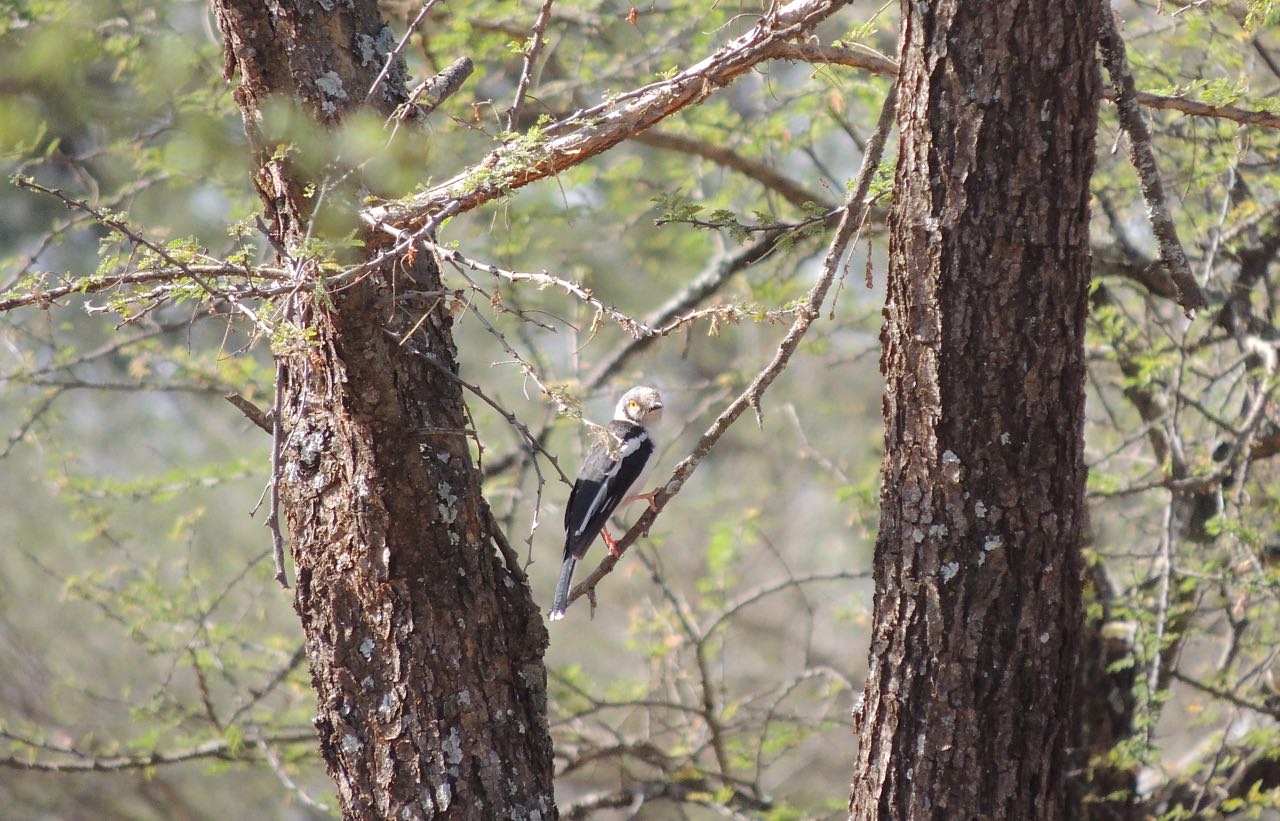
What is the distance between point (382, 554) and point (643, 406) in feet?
9.52

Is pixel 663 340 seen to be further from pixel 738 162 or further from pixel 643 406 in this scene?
pixel 738 162

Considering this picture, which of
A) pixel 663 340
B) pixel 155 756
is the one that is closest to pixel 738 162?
pixel 663 340

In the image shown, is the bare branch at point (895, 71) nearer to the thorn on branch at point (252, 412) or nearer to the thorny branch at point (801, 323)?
the thorny branch at point (801, 323)

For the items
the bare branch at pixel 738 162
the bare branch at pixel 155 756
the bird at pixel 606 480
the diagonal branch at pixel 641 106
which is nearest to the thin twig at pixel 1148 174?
the diagonal branch at pixel 641 106

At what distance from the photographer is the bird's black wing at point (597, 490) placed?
473cm

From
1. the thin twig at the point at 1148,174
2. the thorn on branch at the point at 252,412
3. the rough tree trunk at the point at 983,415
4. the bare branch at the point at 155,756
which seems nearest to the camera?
the rough tree trunk at the point at 983,415

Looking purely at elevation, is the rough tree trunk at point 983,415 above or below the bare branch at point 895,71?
below

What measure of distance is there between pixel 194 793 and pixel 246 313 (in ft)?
35.5

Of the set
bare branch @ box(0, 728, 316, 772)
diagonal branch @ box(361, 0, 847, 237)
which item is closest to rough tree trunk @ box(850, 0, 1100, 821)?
diagonal branch @ box(361, 0, 847, 237)

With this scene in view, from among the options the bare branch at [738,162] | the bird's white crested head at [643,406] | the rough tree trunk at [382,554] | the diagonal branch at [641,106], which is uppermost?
the bare branch at [738,162]

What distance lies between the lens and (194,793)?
1162cm

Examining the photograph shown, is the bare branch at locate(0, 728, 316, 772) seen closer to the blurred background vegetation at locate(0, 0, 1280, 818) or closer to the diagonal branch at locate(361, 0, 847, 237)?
the blurred background vegetation at locate(0, 0, 1280, 818)

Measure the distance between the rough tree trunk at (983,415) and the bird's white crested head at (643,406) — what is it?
289 cm

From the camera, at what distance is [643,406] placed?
5633mm
